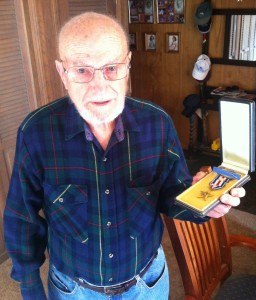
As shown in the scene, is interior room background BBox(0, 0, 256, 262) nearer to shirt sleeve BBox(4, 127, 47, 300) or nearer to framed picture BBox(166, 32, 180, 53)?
A: shirt sleeve BBox(4, 127, 47, 300)

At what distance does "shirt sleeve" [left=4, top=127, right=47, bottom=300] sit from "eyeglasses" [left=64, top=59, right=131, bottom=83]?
0.22 meters

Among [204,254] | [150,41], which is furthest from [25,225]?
[150,41]

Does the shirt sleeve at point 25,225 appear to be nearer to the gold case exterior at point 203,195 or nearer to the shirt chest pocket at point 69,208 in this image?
the shirt chest pocket at point 69,208

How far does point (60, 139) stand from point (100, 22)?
0.32 m

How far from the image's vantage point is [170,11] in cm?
334

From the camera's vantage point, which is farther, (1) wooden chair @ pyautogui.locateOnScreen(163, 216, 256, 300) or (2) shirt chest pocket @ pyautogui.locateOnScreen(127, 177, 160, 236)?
(1) wooden chair @ pyautogui.locateOnScreen(163, 216, 256, 300)

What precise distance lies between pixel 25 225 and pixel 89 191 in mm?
216

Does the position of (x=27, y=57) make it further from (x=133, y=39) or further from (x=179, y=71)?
(x=133, y=39)

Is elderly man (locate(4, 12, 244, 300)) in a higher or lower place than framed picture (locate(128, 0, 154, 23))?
lower

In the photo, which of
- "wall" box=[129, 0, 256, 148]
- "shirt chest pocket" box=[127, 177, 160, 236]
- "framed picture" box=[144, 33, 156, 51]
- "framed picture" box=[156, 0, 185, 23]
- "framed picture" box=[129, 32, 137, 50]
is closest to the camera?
"shirt chest pocket" box=[127, 177, 160, 236]

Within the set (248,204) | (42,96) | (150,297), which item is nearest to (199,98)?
(248,204)

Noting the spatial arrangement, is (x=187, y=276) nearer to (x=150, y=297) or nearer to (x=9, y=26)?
(x=150, y=297)

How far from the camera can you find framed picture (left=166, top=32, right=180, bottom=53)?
339cm

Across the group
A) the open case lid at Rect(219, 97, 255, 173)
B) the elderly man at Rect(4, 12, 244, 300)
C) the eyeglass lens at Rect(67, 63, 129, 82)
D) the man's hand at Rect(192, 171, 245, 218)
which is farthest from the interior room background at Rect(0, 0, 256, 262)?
the man's hand at Rect(192, 171, 245, 218)
